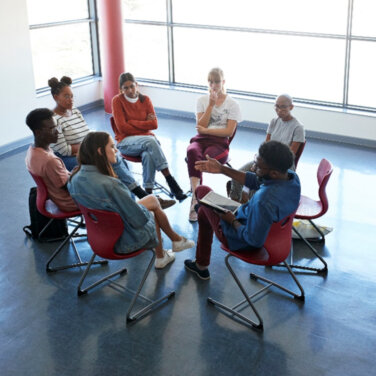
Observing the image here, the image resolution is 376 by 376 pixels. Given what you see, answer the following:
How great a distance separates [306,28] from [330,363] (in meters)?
5.15

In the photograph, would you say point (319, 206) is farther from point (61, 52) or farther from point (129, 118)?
point (61, 52)

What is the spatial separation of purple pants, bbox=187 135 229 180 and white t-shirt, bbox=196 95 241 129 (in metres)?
0.13

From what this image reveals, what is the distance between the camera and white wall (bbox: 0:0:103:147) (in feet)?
22.0

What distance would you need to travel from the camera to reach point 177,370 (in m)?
3.39

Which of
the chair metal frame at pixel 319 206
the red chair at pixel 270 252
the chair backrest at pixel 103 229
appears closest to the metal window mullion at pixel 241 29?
A: the chair metal frame at pixel 319 206

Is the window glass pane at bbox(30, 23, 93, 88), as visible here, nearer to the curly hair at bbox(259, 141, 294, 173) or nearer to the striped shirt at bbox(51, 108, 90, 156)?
the striped shirt at bbox(51, 108, 90, 156)

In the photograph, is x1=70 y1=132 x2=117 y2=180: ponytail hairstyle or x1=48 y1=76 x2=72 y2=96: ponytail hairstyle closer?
x1=70 y1=132 x2=117 y2=180: ponytail hairstyle

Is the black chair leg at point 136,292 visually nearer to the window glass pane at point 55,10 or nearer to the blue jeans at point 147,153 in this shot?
the blue jeans at point 147,153

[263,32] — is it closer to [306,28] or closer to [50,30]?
[306,28]

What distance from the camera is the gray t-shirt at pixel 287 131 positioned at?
483cm

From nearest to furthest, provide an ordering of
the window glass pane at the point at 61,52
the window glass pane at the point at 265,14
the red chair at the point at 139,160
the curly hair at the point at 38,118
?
the curly hair at the point at 38,118
the red chair at the point at 139,160
the window glass pane at the point at 265,14
the window glass pane at the point at 61,52

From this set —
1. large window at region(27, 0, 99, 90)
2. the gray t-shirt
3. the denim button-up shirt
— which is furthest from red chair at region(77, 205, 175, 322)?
large window at region(27, 0, 99, 90)

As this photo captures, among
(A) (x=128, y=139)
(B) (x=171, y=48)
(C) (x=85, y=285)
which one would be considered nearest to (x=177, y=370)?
(C) (x=85, y=285)

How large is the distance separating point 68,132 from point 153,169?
86cm
